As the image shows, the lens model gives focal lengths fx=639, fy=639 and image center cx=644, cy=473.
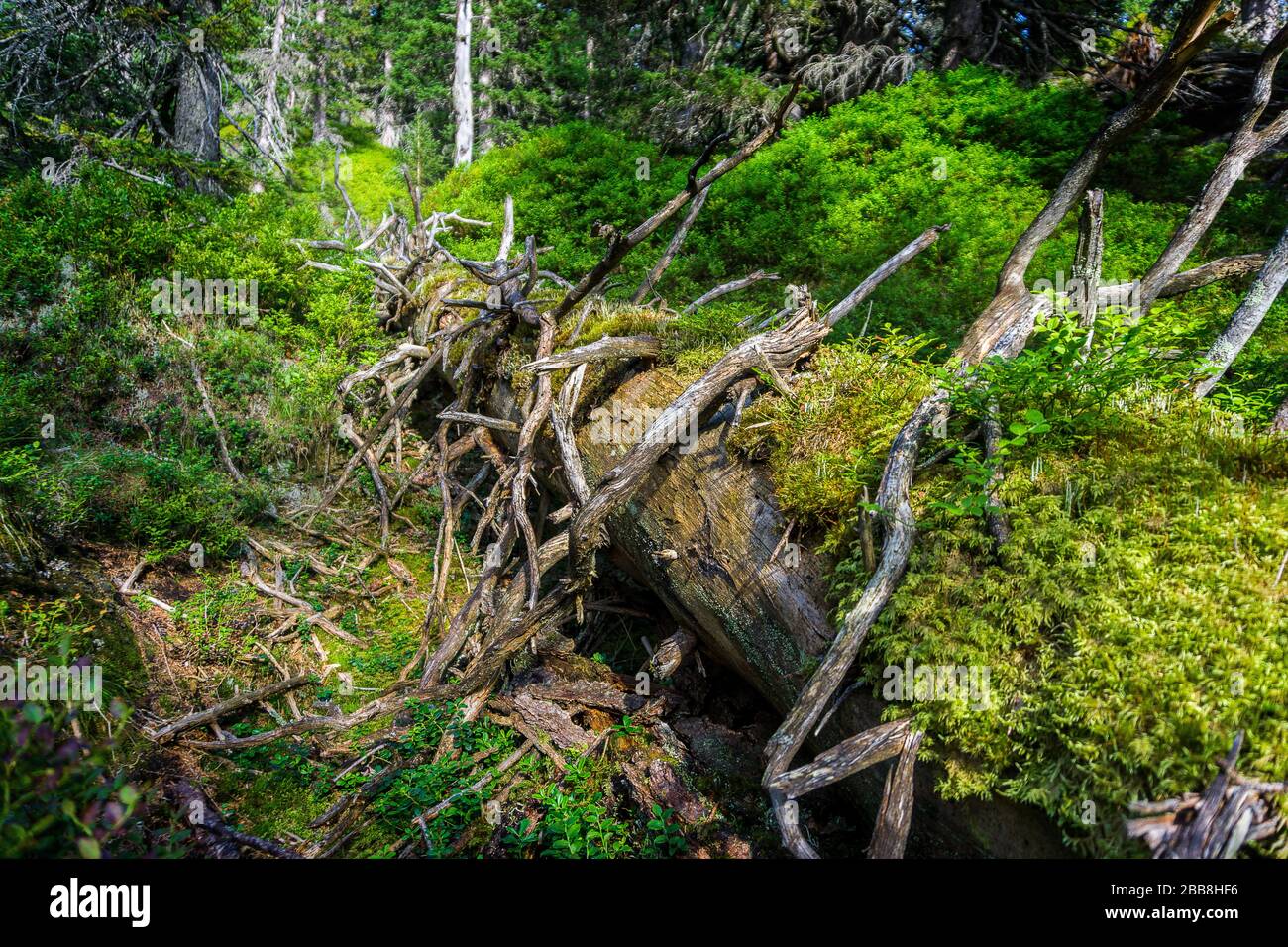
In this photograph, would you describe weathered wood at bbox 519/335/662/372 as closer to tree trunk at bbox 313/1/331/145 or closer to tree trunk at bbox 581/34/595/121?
tree trunk at bbox 581/34/595/121

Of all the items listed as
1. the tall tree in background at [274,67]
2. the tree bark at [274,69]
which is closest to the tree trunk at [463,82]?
the tall tree in background at [274,67]

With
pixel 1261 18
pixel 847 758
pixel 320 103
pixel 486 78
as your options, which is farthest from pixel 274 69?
pixel 847 758

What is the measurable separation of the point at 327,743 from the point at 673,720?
2167 millimetres

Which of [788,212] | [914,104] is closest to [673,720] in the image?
[788,212]

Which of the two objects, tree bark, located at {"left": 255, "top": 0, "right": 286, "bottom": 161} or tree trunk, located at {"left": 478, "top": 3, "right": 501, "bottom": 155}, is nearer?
tree bark, located at {"left": 255, "top": 0, "right": 286, "bottom": 161}

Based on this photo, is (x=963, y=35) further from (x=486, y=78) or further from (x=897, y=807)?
(x=486, y=78)

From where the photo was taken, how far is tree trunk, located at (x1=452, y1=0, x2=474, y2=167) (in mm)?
18484

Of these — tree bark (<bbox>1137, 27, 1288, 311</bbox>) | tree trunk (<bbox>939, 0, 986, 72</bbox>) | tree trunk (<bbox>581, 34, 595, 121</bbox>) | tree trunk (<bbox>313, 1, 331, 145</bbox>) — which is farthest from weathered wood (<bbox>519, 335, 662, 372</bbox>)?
tree trunk (<bbox>313, 1, 331, 145</bbox>)

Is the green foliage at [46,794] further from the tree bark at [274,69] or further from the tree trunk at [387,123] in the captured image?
the tree trunk at [387,123]

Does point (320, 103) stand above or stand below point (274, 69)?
below

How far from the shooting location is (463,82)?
1852 cm

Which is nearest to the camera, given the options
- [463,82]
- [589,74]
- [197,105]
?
[197,105]

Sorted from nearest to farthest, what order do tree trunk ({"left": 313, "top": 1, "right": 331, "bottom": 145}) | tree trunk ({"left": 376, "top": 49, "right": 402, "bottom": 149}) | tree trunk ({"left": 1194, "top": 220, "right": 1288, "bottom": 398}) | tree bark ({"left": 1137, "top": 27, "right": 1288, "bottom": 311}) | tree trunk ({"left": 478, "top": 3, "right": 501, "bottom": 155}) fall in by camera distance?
tree trunk ({"left": 1194, "top": 220, "right": 1288, "bottom": 398})
tree bark ({"left": 1137, "top": 27, "right": 1288, "bottom": 311})
tree trunk ({"left": 478, "top": 3, "right": 501, "bottom": 155})
tree trunk ({"left": 313, "top": 1, "right": 331, "bottom": 145})
tree trunk ({"left": 376, "top": 49, "right": 402, "bottom": 149})
